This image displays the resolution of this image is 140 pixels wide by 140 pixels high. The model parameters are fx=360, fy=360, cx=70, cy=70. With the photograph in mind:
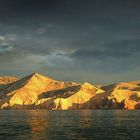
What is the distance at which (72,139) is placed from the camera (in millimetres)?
68062

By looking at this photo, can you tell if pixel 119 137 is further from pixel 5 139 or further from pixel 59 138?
pixel 5 139

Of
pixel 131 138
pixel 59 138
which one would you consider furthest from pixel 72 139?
pixel 131 138

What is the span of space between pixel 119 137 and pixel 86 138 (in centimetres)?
688

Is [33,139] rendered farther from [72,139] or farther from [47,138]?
[72,139]

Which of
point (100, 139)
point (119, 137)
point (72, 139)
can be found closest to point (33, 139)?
point (72, 139)

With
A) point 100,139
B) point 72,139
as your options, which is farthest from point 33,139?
point 100,139

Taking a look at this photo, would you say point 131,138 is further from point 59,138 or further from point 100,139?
point 59,138

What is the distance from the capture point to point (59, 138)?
69500 mm

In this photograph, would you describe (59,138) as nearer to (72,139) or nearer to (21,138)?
(72,139)

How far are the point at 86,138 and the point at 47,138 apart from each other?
757 cm

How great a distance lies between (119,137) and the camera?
71688 mm

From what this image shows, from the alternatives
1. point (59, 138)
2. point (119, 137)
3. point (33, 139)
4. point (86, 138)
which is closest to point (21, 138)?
point (33, 139)

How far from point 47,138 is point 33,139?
2945mm

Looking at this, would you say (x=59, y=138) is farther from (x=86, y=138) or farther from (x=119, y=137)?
(x=119, y=137)
